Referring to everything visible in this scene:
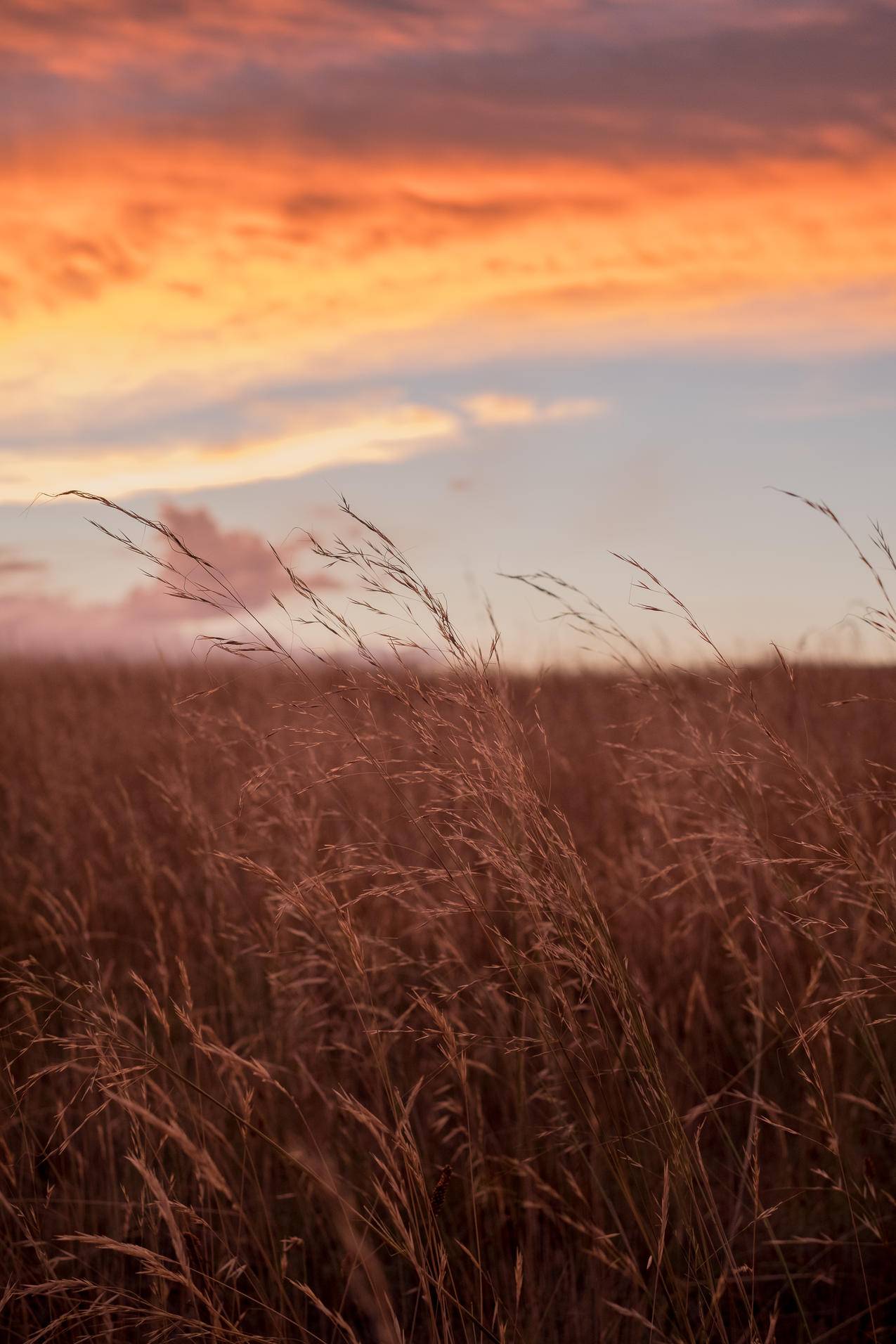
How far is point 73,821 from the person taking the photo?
195 inches

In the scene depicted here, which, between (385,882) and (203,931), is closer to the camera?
(203,931)

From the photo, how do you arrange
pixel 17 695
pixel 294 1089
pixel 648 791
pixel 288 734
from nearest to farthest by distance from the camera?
pixel 294 1089 < pixel 648 791 < pixel 288 734 < pixel 17 695

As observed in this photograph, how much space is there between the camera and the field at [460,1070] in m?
1.57

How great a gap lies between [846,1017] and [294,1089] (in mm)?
1701

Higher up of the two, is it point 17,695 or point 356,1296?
point 17,695

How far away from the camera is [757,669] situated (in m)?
10.2

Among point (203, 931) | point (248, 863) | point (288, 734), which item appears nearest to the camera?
point (248, 863)

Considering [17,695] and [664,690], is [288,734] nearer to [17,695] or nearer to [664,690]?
[17,695]

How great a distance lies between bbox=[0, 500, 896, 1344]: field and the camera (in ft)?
5.16

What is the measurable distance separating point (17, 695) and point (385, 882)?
19.5 feet

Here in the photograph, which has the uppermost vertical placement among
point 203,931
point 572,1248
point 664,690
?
point 664,690

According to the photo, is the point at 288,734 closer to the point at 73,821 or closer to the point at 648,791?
the point at 73,821

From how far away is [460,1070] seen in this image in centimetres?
156

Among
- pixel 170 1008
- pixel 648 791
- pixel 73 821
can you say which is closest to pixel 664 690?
pixel 648 791
